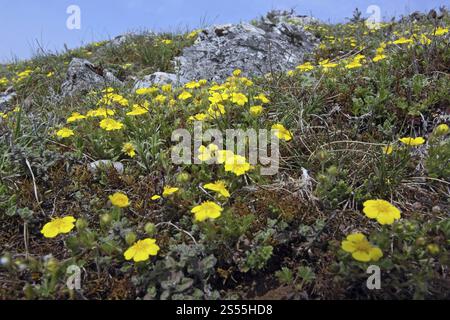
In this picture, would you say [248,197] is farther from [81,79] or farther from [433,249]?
[81,79]

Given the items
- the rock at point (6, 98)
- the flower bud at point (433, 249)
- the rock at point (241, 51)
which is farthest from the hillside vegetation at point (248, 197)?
the rock at point (241, 51)

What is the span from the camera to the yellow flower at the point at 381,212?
200cm

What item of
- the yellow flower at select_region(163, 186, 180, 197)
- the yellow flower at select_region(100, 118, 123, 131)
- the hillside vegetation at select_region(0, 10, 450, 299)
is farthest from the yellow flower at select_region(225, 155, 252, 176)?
the yellow flower at select_region(100, 118, 123, 131)

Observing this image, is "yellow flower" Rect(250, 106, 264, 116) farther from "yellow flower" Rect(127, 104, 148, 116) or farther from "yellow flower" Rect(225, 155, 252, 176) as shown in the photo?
"yellow flower" Rect(127, 104, 148, 116)

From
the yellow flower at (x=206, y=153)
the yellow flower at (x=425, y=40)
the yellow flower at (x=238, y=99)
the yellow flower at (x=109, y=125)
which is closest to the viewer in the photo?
the yellow flower at (x=206, y=153)

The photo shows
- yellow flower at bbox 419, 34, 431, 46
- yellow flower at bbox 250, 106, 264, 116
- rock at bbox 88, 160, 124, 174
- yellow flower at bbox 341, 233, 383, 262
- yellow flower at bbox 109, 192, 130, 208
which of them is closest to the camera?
yellow flower at bbox 341, 233, 383, 262

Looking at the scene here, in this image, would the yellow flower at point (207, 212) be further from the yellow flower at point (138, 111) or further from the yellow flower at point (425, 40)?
the yellow flower at point (425, 40)

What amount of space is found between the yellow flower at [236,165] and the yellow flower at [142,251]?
705mm

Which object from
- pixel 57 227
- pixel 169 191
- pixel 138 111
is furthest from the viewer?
pixel 138 111

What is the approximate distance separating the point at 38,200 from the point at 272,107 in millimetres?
2130

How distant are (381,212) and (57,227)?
1.85 metres

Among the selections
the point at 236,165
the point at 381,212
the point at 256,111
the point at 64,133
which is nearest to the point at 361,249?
the point at 381,212

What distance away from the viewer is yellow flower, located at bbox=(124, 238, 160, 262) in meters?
2.02

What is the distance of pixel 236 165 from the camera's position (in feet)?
8.36
